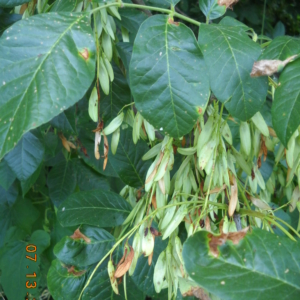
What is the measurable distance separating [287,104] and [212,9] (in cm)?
28

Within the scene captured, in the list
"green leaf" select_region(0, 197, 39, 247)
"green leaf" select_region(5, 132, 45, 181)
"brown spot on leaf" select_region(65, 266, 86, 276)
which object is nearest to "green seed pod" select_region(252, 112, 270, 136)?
"brown spot on leaf" select_region(65, 266, 86, 276)

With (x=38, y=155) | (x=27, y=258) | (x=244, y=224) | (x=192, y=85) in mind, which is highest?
(x=192, y=85)

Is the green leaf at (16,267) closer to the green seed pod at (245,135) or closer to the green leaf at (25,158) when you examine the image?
the green leaf at (25,158)

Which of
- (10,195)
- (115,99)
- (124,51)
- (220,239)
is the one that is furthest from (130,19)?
(10,195)

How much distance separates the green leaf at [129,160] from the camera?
78cm

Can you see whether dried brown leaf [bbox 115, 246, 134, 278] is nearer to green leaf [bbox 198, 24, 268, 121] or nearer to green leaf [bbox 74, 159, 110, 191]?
green leaf [bbox 198, 24, 268, 121]

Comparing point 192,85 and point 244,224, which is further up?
point 192,85

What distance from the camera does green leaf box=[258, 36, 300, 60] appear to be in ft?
1.64

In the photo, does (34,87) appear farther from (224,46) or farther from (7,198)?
(7,198)

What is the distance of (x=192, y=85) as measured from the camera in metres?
0.49

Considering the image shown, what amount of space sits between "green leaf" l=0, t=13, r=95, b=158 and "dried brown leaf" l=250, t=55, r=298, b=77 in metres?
0.23

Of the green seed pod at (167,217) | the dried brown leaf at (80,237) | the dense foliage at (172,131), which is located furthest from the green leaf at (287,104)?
the dried brown leaf at (80,237)

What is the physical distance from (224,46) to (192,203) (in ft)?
0.87

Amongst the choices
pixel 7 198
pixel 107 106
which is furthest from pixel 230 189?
pixel 7 198
